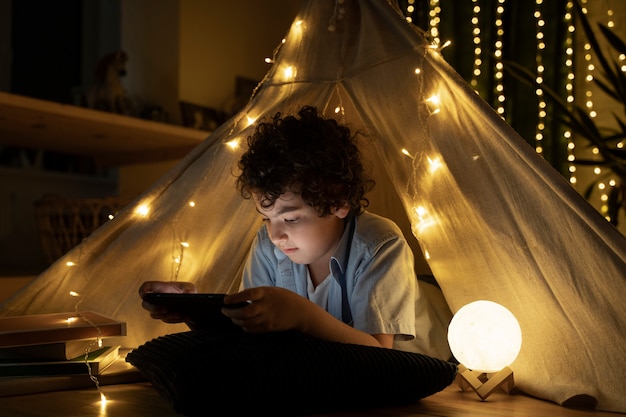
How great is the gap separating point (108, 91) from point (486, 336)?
1733mm

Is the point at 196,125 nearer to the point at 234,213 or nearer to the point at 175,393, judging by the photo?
the point at 234,213

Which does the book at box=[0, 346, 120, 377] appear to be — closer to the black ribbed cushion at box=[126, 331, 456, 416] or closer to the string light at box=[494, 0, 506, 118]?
the black ribbed cushion at box=[126, 331, 456, 416]

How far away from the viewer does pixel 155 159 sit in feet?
9.39

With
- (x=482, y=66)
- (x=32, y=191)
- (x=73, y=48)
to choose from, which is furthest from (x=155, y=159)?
(x=482, y=66)

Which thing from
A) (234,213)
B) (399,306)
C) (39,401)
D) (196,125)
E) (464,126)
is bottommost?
(39,401)

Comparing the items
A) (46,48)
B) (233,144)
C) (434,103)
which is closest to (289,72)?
(233,144)

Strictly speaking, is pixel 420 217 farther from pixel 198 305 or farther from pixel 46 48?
pixel 46 48

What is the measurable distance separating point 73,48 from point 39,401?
93.7 inches

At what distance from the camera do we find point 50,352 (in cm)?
141

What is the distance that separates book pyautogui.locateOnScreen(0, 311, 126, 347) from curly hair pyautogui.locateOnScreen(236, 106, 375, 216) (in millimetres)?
389

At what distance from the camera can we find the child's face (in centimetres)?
144

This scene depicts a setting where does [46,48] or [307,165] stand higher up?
[46,48]

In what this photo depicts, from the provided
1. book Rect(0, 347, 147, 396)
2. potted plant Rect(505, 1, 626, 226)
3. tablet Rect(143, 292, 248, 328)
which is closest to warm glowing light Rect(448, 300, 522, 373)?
tablet Rect(143, 292, 248, 328)

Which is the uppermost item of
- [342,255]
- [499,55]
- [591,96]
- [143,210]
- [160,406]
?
[499,55]
